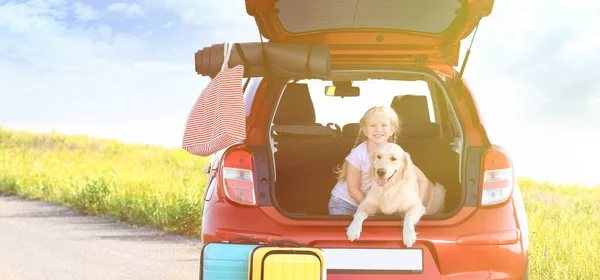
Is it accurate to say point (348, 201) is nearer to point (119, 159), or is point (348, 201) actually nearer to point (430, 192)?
point (430, 192)

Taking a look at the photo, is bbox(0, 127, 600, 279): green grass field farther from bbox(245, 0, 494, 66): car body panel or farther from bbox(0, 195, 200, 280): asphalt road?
bbox(245, 0, 494, 66): car body panel

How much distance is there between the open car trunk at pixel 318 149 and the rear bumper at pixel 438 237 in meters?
0.79

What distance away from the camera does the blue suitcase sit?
3906 mm

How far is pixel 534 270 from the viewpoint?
6430mm

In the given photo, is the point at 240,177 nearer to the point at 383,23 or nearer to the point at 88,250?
the point at 383,23

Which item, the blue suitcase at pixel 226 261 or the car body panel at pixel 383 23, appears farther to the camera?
the car body panel at pixel 383 23

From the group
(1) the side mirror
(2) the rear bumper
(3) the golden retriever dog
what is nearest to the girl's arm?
(3) the golden retriever dog

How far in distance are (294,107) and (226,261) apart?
1.57m

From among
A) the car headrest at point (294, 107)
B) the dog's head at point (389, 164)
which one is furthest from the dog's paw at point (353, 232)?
the car headrest at point (294, 107)

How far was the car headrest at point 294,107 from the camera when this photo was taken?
17.2ft

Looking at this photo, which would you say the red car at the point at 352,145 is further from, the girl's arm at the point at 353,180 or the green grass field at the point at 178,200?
the green grass field at the point at 178,200

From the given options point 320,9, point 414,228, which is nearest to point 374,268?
point 414,228

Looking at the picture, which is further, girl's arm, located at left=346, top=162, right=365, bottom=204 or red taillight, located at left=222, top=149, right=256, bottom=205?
girl's arm, located at left=346, top=162, right=365, bottom=204

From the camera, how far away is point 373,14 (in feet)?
15.9
